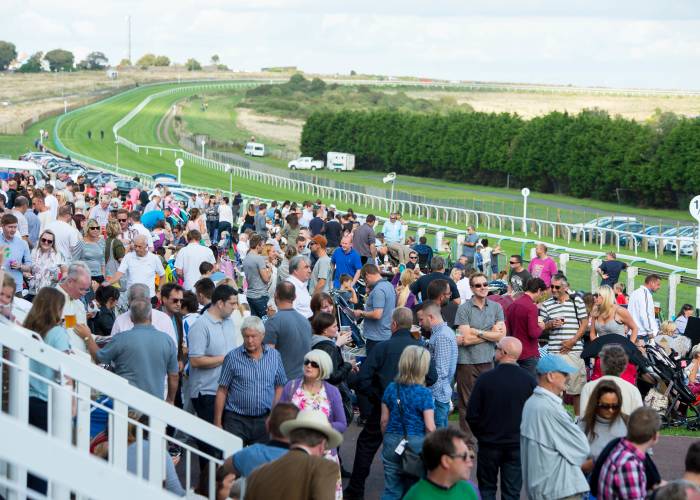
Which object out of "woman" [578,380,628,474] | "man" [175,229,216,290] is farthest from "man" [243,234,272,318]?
"woman" [578,380,628,474]

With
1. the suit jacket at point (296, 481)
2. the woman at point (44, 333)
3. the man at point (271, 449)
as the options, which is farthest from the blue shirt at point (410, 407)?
the suit jacket at point (296, 481)

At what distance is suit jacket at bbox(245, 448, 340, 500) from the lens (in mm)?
6012

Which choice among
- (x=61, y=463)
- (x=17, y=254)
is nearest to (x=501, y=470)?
(x=61, y=463)

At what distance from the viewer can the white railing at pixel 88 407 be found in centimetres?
671

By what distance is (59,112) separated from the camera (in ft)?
413

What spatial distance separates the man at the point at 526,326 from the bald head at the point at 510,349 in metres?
3.18

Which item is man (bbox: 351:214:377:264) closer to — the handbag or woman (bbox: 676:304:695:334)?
woman (bbox: 676:304:695:334)

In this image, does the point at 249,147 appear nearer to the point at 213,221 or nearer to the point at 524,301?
the point at 213,221

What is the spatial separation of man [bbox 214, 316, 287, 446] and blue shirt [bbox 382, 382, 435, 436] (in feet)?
3.10

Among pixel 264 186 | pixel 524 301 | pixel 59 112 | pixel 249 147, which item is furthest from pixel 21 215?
pixel 59 112

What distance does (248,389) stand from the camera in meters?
9.04

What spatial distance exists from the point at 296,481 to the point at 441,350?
414cm

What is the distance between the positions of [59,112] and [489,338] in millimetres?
119628

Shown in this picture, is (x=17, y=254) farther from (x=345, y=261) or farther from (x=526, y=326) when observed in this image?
(x=526, y=326)
